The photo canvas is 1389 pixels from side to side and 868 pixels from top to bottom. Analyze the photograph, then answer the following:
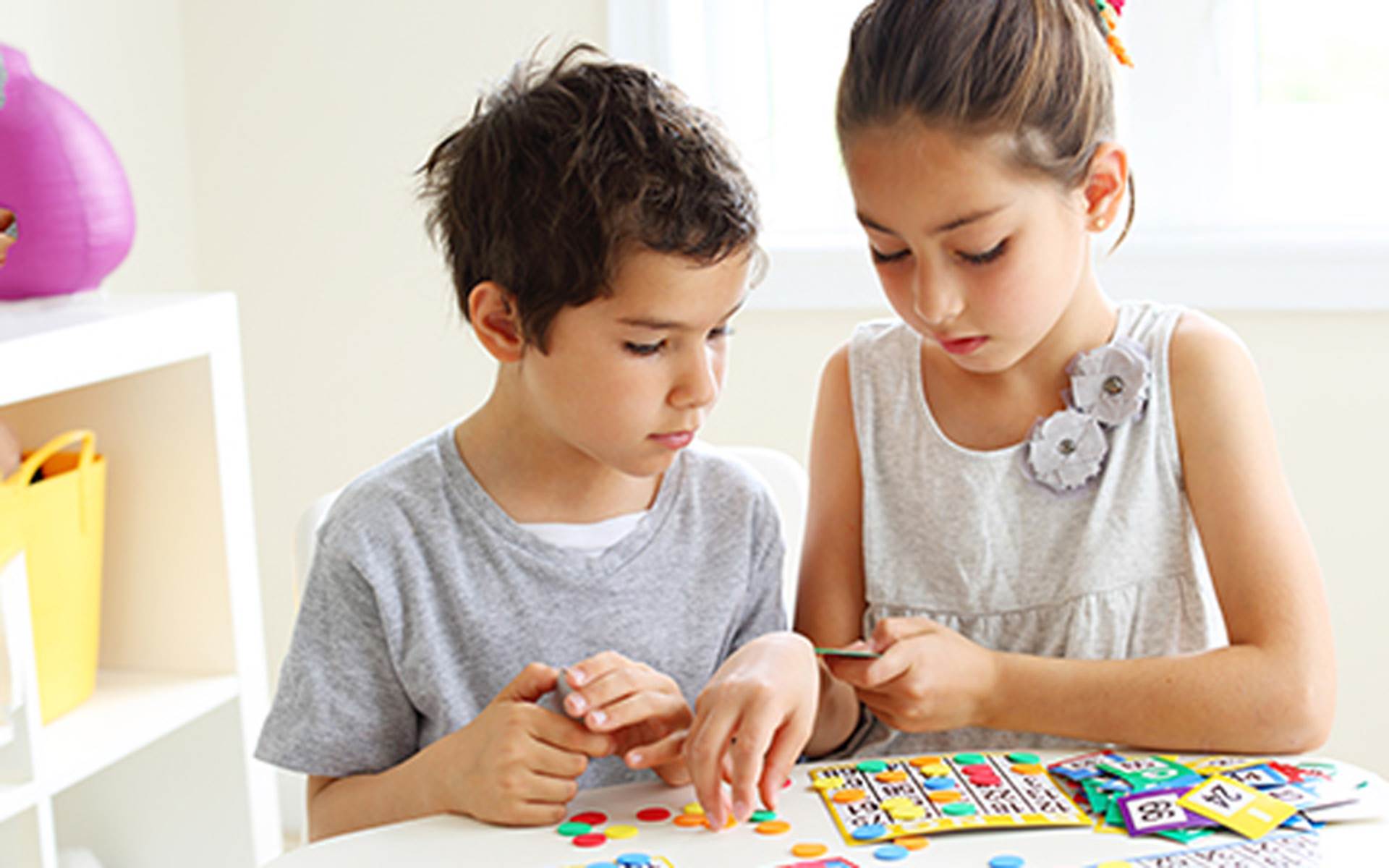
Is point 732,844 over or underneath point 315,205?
underneath

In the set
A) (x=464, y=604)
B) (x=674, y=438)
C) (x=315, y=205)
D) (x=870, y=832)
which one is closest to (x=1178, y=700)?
(x=870, y=832)

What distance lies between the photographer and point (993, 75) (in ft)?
3.57

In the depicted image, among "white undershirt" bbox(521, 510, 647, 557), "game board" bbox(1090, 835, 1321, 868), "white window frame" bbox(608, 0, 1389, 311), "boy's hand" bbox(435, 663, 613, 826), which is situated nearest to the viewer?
"game board" bbox(1090, 835, 1321, 868)

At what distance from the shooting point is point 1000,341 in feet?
3.72

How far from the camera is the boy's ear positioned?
3.73ft

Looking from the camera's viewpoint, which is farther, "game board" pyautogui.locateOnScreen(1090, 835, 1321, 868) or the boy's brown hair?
the boy's brown hair

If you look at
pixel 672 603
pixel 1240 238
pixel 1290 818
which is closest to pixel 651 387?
pixel 672 603

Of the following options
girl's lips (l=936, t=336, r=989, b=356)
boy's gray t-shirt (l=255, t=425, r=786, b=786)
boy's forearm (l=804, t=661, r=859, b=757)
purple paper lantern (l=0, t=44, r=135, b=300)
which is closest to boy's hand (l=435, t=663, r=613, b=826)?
boy's gray t-shirt (l=255, t=425, r=786, b=786)

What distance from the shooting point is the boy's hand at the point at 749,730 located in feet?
3.10

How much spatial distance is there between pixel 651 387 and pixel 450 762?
29cm

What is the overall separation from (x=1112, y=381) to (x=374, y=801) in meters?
0.64

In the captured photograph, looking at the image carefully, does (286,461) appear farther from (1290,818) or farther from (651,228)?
(1290,818)

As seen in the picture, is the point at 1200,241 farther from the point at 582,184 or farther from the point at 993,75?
the point at 582,184

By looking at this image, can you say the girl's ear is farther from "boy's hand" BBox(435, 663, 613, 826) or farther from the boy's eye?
"boy's hand" BBox(435, 663, 613, 826)
